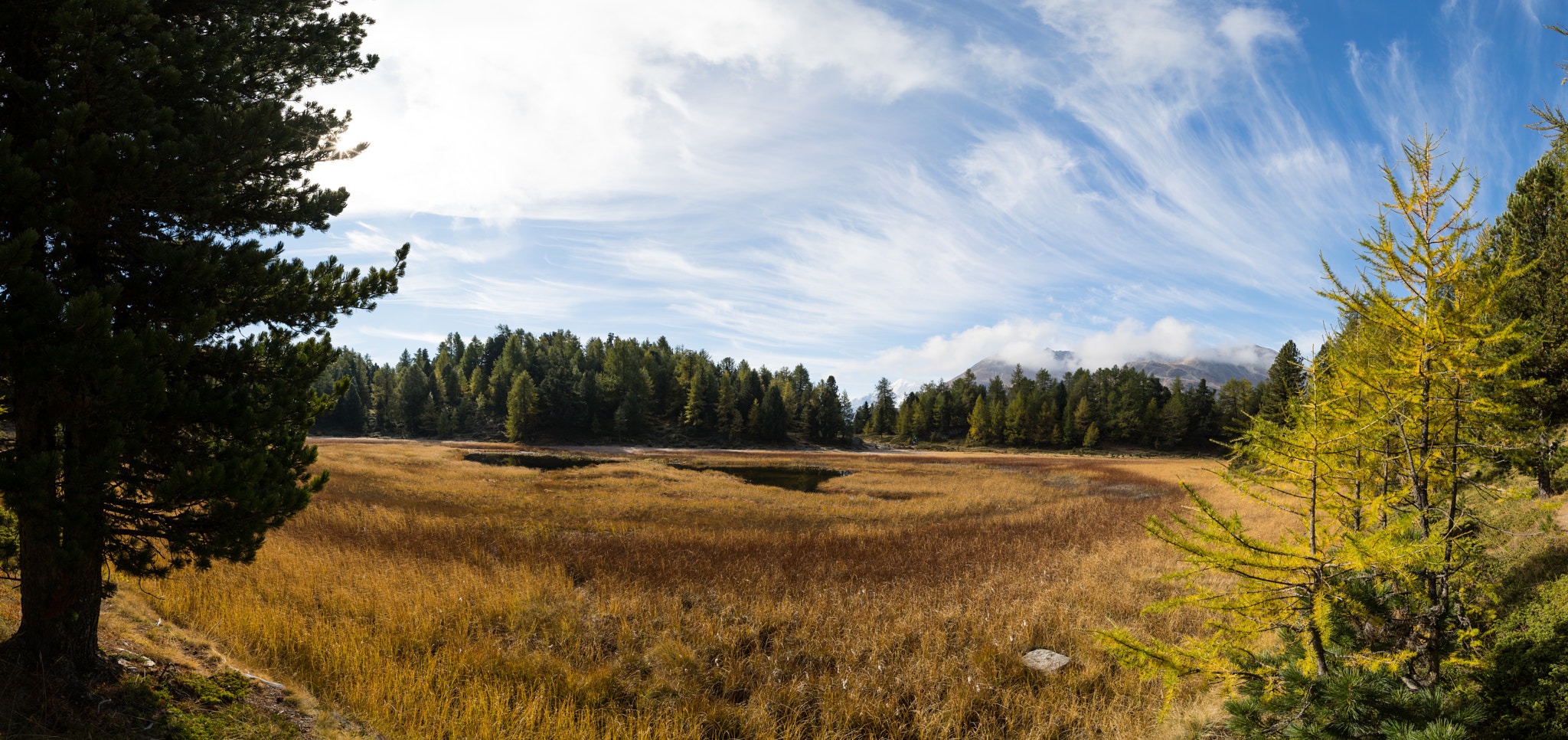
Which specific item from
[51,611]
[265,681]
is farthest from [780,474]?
[51,611]

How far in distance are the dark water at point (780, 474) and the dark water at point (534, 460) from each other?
7729 millimetres

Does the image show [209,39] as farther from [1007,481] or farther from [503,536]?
[1007,481]

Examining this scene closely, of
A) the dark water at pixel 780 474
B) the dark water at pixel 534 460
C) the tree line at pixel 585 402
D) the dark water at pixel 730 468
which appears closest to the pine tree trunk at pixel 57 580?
the dark water at pixel 780 474

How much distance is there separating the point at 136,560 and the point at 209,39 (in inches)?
181

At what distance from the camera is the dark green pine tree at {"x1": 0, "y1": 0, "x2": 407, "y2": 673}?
400 cm

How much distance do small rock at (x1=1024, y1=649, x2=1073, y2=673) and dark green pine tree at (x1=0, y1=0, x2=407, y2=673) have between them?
8985 millimetres

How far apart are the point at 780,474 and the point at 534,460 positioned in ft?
71.6

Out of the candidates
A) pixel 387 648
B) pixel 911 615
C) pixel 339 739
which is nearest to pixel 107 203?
pixel 339 739

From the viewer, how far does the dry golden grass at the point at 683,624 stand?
6.54 metres

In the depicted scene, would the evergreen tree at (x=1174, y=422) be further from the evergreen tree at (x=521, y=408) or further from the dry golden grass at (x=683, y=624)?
the evergreen tree at (x=521, y=408)

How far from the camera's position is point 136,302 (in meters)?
4.73

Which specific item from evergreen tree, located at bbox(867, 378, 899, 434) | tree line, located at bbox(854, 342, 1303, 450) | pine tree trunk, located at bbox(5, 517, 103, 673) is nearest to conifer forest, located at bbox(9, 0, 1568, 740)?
pine tree trunk, located at bbox(5, 517, 103, 673)

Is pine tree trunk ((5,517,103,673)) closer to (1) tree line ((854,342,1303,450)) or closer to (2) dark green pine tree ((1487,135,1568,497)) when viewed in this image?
(2) dark green pine tree ((1487,135,1568,497))

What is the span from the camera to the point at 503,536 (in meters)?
14.7
